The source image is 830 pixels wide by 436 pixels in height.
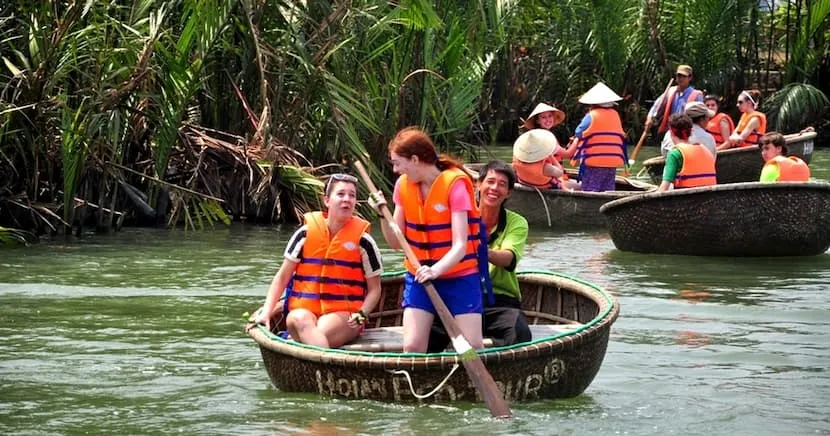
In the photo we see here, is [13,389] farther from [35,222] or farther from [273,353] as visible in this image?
[35,222]

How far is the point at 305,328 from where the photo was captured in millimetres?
7922

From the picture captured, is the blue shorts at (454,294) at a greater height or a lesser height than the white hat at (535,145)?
lesser

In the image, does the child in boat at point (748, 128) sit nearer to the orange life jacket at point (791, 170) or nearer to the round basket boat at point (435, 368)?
the orange life jacket at point (791, 170)

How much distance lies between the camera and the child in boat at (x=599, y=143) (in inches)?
610

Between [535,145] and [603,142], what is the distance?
107 centimetres

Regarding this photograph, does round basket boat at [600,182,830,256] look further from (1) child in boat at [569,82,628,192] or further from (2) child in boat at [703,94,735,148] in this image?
(2) child in boat at [703,94,735,148]

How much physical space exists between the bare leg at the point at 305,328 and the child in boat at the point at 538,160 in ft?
21.9

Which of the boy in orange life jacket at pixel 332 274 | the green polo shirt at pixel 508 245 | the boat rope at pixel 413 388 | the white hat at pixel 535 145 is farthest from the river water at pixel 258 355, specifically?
the white hat at pixel 535 145

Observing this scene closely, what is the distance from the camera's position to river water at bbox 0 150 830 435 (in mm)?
7359

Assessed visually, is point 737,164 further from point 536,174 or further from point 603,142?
point 536,174

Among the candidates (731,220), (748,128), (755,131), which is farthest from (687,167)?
(755,131)

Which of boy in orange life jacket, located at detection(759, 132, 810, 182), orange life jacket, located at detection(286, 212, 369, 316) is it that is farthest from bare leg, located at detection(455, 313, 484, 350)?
boy in orange life jacket, located at detection(759, 132, 810, 182)

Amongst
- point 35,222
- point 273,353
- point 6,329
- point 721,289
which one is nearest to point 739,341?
point 721,289

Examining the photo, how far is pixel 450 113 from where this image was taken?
16.4m
